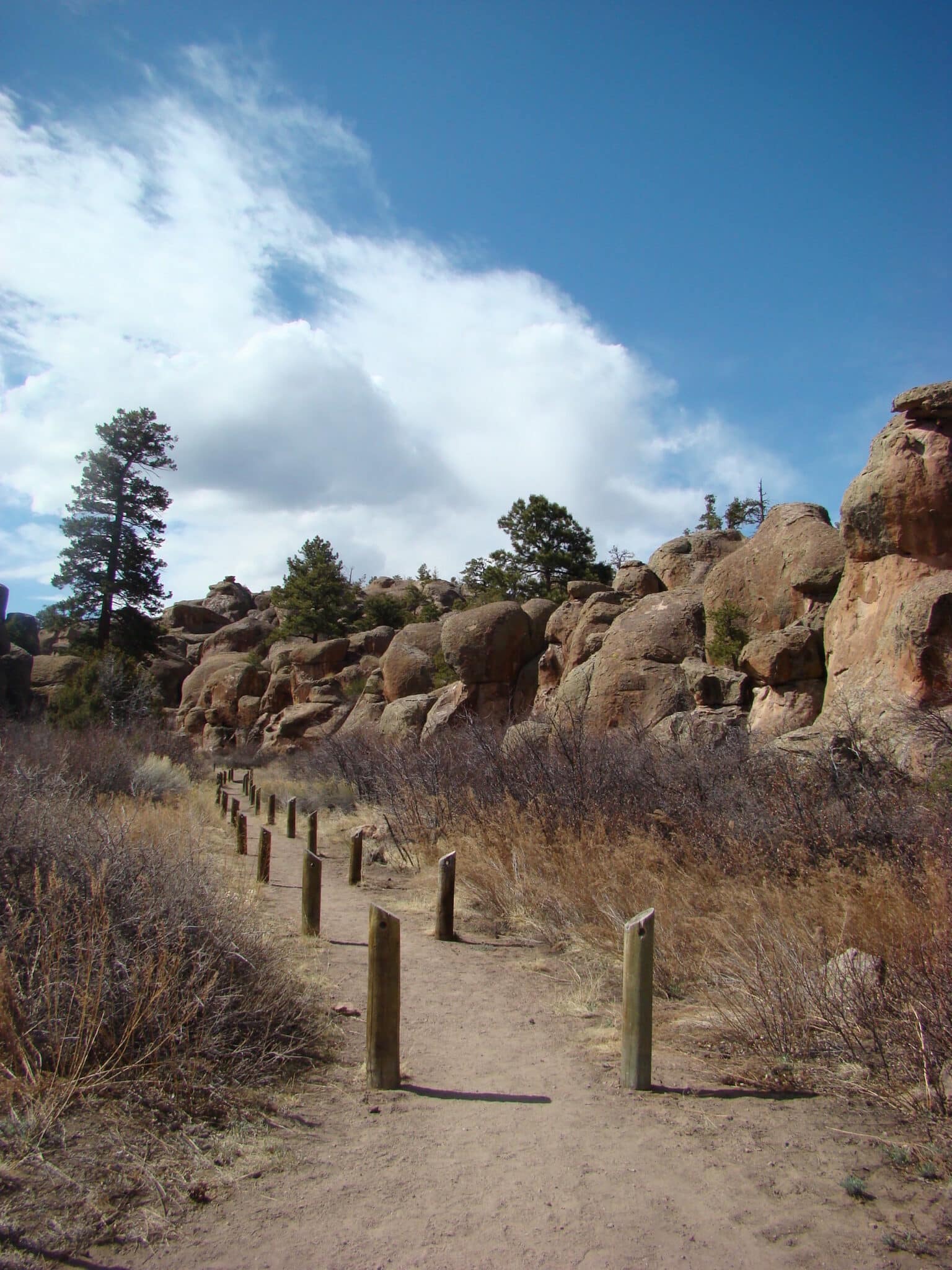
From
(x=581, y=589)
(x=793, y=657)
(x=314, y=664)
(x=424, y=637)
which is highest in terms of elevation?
(x=581, y=589)

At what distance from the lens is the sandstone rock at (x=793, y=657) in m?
14.9

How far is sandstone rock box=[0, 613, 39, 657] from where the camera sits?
42344 mm

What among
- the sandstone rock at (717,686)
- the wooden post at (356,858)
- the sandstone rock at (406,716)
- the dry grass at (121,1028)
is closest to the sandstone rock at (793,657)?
the sandstone rock at (717,686)

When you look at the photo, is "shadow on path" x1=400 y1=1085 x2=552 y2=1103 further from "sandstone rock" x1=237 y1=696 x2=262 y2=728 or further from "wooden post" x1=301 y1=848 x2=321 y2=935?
"sandstone rock" x1=237 y1=696 x2=262 y2=728

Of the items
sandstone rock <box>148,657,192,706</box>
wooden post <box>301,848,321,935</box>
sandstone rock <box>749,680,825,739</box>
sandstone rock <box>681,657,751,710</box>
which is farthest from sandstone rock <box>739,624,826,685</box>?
sandstone rock <box>148,657,192,706</box>

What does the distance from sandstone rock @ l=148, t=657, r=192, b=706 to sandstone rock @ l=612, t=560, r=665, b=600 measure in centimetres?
3421

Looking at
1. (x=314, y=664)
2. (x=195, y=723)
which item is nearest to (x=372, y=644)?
(x=314, y=664)

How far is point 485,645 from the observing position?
2634 centimetres

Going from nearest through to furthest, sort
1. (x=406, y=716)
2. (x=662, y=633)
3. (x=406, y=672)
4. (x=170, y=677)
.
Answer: (x=662, y=633)
(x=406, y=716)
(x=406, y=672)
(x=170, y=677)

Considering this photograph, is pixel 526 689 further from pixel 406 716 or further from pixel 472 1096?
pixel 472 1096

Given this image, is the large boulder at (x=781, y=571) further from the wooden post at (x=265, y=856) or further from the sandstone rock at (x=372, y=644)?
the sandstone rock at (x=372, y=644)

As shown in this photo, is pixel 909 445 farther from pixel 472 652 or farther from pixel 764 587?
pixel 472 652

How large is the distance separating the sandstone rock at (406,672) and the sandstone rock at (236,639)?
25243 mm

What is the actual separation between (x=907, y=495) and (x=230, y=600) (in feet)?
212
